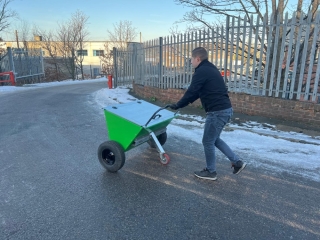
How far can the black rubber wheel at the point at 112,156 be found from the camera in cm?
378

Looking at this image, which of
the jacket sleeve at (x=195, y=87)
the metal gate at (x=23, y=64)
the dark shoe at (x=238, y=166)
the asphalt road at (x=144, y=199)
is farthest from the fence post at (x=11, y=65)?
the dark shoe at (x=238, y=166)

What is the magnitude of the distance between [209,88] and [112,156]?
74.1 inches

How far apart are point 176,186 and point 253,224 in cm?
113

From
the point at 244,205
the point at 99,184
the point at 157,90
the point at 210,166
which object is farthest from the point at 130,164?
the point at 157,90

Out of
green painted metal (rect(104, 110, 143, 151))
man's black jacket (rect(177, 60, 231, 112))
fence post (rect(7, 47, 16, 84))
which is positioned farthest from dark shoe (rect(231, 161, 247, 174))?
fence post (rect(7, 47, 16, 84))

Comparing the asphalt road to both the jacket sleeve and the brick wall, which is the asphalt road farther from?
the brick wall

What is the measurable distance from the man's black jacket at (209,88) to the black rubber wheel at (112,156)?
1.29m

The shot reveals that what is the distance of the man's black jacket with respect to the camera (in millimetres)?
3352

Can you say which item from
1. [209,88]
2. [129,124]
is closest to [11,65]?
[129,124]

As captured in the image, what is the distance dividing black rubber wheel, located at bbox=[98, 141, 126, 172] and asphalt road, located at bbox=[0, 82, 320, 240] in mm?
130

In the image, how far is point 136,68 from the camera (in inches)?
477

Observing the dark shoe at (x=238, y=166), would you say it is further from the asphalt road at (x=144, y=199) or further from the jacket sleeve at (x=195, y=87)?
the jacket sleeve at (x=195, y=87)

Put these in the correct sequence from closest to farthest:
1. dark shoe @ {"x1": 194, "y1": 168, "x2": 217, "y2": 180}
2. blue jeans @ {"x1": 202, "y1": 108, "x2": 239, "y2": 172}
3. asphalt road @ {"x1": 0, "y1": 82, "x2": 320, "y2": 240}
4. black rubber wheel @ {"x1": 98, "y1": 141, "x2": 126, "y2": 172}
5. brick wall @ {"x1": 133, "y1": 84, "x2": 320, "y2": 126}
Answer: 1. asphalt road @ {"x1": 0, "y1": 82, "x2": 320, "y2": 240}
2. blue jeans @ {"x1": 202, "y1": 108, "x2": 239, "y2": 172}
3. dark shoe @ {"x1": 194, "y1": 168, "x2": 217, "y2": 180}
4. black rubber wheel @ {"x1": 98, "y1": 141, "x2": 126, "y2": 172}
5. brick wall @ {"x1": 133, "y1": 84, "x2": 320, "y2": 126}

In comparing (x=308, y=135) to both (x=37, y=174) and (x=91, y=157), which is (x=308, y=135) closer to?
(x=91, y=157)
